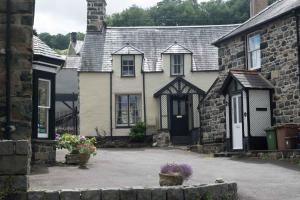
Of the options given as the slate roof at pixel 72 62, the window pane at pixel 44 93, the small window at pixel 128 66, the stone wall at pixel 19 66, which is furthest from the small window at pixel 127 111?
the stone wall at pixel 19 66

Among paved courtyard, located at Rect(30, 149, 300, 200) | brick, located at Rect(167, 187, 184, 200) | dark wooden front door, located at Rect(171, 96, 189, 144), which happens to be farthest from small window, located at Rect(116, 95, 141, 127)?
brick, located at Rect(167, 187, 184, 200)

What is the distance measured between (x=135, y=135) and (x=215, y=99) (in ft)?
22.5

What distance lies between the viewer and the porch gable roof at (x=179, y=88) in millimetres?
32062

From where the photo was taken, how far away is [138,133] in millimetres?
31312

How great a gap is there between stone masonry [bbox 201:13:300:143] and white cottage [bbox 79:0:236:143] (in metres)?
6.41

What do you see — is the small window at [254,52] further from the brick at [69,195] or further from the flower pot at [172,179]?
the brick at [69,195]

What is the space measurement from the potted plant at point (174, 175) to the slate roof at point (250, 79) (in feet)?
36.4

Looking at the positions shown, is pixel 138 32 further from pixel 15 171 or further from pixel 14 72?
pixel 15 171

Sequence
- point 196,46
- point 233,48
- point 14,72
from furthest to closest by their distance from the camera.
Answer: point 196,46, point 233,48, point 14,72

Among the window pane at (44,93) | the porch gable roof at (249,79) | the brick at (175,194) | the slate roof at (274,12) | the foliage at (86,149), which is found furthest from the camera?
the porch gable roof at (249,79)

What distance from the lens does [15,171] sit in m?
9.17

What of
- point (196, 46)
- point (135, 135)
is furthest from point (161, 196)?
point (196, 46)

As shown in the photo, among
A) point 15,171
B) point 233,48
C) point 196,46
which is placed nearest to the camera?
point 15,171

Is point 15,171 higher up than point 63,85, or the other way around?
point 63,85
